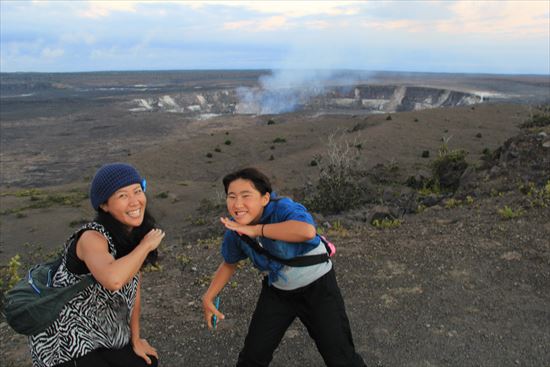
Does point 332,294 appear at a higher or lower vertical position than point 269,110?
higher

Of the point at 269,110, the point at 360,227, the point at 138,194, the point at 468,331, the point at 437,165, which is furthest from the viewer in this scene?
the point at 269,110

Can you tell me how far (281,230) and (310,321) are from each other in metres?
0.75

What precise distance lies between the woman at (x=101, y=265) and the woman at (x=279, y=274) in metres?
0.51

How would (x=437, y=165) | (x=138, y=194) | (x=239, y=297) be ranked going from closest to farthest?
(x=138, y=194) → (x=239, y=297) → (x=437, y=165)

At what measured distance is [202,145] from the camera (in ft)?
102

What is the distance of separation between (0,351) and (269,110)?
70.7m

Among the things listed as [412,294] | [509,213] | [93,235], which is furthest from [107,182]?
[509,213]

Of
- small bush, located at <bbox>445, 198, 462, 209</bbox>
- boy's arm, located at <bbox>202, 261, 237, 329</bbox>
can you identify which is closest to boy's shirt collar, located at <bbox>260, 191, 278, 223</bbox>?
boy's arm, located at <bbox>202, 261, 237, 329</bbox>

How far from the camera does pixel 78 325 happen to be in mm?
2236

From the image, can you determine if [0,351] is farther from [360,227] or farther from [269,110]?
[269,110]

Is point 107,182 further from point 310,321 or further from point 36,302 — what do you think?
point 310,321

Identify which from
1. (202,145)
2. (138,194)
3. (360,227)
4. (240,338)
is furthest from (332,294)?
(202,145)

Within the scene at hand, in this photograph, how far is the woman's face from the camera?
2250mm

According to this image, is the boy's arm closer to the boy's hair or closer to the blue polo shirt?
the blue polo shirt
